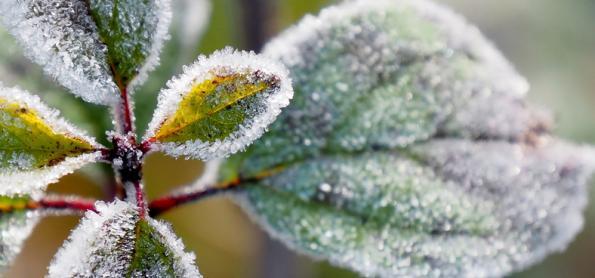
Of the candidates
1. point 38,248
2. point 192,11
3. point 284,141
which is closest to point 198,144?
point 284,141

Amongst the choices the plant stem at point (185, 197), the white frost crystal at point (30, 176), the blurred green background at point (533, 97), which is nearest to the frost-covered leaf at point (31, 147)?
the white frost crystal at point (30, 176)

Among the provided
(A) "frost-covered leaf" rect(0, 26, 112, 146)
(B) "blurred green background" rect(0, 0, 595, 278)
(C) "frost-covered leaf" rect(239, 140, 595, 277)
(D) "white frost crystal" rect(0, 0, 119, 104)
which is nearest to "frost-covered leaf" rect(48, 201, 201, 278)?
(D) "white frost crystal" rect(0, 0, 119, 104)

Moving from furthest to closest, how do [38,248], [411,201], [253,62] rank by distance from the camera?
[38,248] → [411,201] → [253,62]

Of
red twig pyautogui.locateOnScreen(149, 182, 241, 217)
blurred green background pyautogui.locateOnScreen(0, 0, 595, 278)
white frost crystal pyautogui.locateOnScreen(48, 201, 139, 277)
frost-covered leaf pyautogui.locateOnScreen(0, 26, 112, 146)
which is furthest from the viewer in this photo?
blurred green background pyautogui.locateOnScreen(0, 0, 595, 278)

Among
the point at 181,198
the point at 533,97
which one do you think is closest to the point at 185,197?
the point at 181,198

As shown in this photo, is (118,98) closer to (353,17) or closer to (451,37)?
(353,17)

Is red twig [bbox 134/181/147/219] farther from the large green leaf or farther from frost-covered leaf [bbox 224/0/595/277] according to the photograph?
frost-covered leaf [bbox 224/0/595/277]
